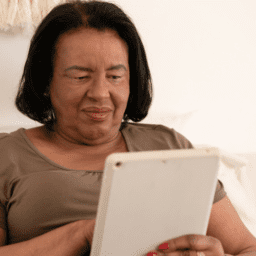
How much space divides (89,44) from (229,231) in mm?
616

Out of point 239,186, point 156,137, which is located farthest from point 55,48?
point 239,186

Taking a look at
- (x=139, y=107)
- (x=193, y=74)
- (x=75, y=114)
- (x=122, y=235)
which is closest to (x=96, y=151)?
(x=75, y=114)

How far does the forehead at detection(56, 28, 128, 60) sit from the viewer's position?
0.77 metres

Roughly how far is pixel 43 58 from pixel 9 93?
621mm

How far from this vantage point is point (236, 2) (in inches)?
66.6

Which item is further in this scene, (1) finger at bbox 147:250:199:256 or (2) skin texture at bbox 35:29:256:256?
(2) skin texture at bbox 35:29:256:256

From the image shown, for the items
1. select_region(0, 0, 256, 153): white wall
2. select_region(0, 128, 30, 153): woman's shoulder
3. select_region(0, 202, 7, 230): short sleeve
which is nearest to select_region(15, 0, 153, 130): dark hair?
select_region(0, 128, 30, 153): woman's shoulder

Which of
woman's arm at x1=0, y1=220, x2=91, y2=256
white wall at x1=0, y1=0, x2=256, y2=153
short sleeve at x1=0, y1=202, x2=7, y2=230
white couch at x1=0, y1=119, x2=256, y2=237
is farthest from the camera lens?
white wall at x1=0, y1=0, x2=256, y2=153

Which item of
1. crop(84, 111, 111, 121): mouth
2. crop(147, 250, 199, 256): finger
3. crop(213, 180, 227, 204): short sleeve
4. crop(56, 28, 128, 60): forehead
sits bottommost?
crop(213, 180, 227, 204): short sleeve

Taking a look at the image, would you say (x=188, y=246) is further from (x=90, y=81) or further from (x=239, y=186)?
(x=239, y=186)

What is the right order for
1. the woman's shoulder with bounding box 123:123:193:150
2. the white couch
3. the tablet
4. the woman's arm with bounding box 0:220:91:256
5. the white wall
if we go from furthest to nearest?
1. the white wall
2. the white couch
3. the woman's shoulder with bounding box 123:123:193:150
4. the woman's arm with bounding box 0:220:91:256
5. the tablet

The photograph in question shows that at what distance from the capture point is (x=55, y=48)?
2.73ft

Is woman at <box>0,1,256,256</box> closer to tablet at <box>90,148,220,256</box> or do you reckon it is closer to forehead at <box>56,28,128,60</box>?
forehead at <box>56,28,128,60</box>

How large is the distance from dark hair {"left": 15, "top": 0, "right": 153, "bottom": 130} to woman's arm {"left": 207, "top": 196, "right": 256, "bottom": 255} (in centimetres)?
41
